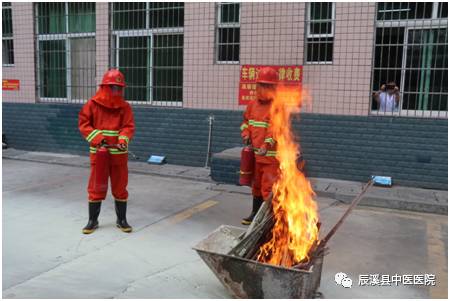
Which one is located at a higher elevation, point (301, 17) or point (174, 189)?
point (301, 17)

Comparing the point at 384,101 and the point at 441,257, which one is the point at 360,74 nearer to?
the point at 384,101

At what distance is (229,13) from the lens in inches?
332

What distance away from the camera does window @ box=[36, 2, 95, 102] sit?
985cm

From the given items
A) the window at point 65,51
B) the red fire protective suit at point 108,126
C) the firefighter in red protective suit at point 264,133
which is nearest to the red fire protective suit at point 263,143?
the firefighter in red protective suit at point 264,133

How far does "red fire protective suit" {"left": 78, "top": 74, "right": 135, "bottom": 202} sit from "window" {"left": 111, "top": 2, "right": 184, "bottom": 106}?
13.3 feet

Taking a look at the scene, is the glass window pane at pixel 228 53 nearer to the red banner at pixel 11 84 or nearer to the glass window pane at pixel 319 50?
the glass window pane at pixel 319 50

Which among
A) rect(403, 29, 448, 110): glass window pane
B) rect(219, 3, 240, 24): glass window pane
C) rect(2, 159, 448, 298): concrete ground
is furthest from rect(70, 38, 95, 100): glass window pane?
rect(403, 29, 448, 110): glass window pane

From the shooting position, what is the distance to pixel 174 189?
7.48 m

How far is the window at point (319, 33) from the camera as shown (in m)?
7.71

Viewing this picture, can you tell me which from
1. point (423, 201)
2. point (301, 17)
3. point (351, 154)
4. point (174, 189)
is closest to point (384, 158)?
point (351, 154)

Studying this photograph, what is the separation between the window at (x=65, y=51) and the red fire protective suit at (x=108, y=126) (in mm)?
5130

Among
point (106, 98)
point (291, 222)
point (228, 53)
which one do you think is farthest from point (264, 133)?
point (228, 53)

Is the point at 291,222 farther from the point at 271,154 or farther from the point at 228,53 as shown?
the point at 228,53

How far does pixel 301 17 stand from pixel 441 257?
4.72 meters
